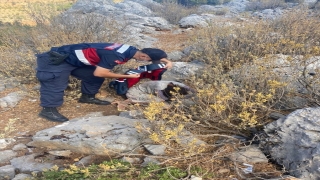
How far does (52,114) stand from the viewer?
393cm

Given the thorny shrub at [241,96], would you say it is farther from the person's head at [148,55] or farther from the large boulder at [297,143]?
the person's head at [148,55]

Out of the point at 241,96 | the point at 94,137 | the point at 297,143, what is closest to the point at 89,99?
the point at 94,137

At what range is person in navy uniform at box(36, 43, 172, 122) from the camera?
3719 millimetres

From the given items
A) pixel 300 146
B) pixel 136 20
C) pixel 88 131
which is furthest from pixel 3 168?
pixel 136 20

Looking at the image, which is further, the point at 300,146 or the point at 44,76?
the point at 44,76

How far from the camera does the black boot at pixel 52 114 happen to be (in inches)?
152

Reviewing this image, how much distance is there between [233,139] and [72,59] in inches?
86.1

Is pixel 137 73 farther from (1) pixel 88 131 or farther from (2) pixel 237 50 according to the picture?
(2) pixel 237 50

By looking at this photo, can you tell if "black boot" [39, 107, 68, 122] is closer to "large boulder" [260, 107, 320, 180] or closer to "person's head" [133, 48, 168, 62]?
"person's head" [133, 48, 168, 62]

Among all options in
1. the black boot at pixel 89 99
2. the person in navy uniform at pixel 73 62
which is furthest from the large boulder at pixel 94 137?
the black boot at pixel 89 99

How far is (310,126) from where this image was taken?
246 cm

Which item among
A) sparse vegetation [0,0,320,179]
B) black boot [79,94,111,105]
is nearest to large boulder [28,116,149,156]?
sparse vegetation [0,0,320,179]

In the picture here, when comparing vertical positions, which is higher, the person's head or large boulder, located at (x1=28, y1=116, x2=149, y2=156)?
the person's head

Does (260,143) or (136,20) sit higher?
(136,20)
